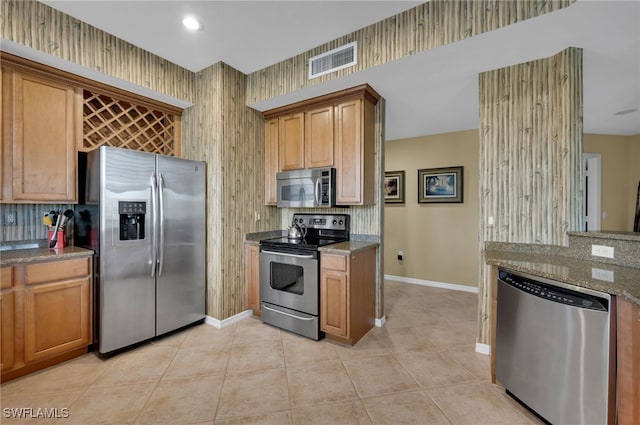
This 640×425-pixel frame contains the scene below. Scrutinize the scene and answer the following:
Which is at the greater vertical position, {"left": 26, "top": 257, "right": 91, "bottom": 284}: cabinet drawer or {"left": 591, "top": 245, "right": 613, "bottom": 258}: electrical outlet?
{"left": 591, "top": 245, "right": 613, "bottom": 258}: electrical outlet

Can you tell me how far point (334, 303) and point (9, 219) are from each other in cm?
295

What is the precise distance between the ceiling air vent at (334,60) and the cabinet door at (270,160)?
0.93 metres

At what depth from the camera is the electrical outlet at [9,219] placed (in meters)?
2.32

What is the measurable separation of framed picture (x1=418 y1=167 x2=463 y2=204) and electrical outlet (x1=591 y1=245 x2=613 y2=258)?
7.78 ft

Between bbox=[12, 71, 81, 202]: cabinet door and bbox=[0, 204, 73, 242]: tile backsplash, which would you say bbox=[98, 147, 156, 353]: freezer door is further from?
bbox=[0, 204, 73, 242]: tile backsplash

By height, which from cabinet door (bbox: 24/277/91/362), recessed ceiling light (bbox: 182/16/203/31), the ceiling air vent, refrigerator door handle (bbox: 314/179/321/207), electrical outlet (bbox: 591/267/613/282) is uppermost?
recessed ceiling light (bbox: 182/16/203/31)

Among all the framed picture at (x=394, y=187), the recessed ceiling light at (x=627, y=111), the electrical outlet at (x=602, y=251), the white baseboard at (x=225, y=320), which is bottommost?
the white baseboard at (x=225, y=320)

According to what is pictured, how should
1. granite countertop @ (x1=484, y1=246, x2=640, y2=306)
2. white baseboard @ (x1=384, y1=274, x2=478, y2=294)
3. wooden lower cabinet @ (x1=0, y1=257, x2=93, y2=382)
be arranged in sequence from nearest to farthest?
granite countertop @ (x1=484, y1=246, x2=640, y2=306)
wooden lower cabinet @ (x1=0, y1=257, x2=93, y2=382)
white baseboard @ (x1=384, y1=274, x2=478, y2=294)

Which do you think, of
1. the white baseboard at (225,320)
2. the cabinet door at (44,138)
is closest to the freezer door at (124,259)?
the cabinet door at (44,138)

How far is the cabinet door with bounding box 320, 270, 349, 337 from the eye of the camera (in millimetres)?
2502

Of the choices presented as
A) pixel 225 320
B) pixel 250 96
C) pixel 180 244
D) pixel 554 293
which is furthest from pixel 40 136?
pixel 554 293

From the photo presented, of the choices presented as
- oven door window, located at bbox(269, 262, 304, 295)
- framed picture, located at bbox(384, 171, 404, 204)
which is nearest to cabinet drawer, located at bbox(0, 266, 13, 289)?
oven door window, located at bbox(269, 262, 304, 295)

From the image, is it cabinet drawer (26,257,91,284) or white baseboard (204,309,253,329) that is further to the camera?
white baseboard (204,309,253,329)

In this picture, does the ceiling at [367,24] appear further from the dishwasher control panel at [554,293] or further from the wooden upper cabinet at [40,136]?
the dishwasher control panel at [554,293]
